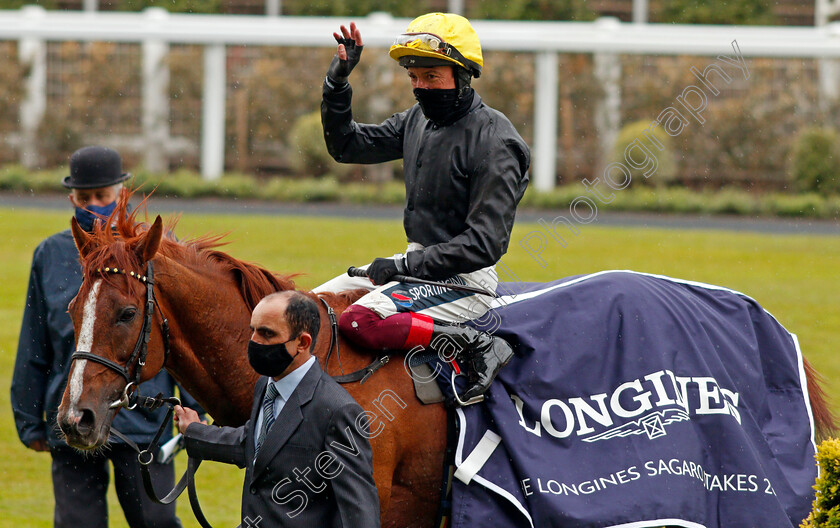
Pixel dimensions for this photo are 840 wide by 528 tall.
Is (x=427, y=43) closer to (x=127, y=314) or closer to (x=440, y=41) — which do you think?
(x=440, y=41)

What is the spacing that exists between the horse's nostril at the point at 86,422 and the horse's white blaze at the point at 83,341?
0.03 m

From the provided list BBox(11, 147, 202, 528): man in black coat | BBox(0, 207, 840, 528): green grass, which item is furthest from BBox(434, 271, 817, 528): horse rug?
BBox(0, 207, 840, 528): green grass

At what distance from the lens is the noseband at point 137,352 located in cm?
288

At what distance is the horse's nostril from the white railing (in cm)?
1938

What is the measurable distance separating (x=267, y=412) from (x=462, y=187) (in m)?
1.07

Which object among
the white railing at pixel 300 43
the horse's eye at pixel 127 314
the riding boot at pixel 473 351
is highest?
the white railing at pixel 300 43

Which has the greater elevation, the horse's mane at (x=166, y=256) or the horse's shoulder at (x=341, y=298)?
the horse's mane at (x=166, y=256)

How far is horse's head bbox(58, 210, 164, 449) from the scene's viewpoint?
9.32 ft

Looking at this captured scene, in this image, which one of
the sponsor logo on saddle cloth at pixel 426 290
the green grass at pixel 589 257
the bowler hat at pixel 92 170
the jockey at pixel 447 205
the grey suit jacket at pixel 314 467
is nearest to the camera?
the grey suit jacket at pixel 314 467

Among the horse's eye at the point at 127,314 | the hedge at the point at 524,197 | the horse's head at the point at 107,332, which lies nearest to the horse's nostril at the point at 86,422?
the horse's head at the point at 107,332

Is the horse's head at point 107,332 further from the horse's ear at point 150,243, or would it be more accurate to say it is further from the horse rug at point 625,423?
the horse rug at point 625,423

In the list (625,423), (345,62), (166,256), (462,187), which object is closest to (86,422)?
(166,256)

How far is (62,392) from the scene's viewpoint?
13.4ft

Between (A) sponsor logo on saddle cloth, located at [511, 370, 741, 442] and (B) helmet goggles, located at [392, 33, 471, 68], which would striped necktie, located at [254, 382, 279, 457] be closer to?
(A) sponsor logo on saddle cloth, located at [511, 370, 741, 442]
